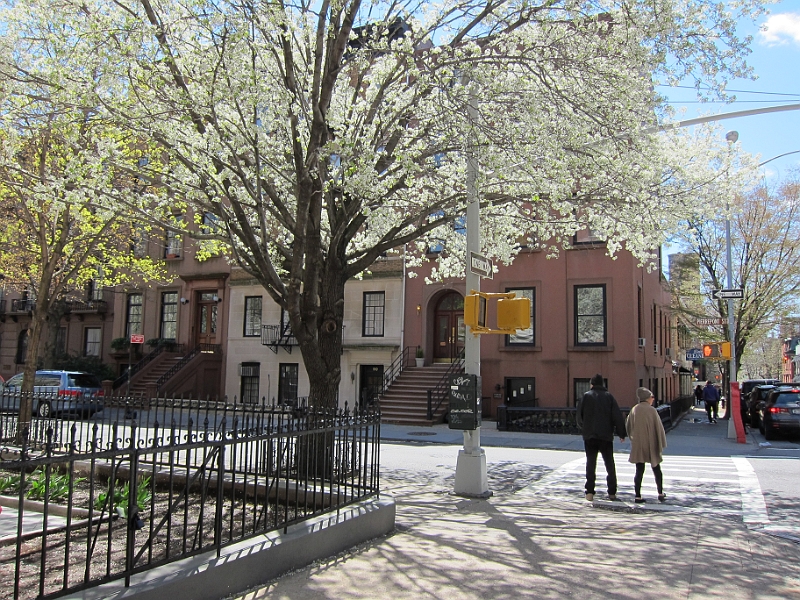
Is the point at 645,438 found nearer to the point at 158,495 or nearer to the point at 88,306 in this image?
the point at 158,495

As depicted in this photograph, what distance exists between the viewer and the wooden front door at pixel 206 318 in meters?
30.4

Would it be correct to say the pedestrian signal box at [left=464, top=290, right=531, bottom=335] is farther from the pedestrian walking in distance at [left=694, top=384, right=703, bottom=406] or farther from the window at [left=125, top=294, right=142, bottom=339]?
the pedestrian walking in distance at [left=694, top=384, right=703, bottom=406]

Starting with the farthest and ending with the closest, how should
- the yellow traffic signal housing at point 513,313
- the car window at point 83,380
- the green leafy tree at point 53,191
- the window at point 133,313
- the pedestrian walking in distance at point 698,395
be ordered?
1. the pedestrian walking in distance at point 698,395
2. the window at point 133,313
3. the car window at point 83,380
4. the green leafy tree at point 53,191
5. the yellow traffic signal housing at point 513,313

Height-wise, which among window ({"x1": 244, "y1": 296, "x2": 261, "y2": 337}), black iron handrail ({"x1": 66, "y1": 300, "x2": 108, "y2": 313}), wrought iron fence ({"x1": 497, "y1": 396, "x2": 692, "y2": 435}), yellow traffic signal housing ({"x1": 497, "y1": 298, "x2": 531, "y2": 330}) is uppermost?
black iron handrail ({"x1": 66, "y1": 300, "x2": 108, "y2": 313})

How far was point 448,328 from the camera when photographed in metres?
25.6

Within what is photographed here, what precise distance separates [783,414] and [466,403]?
13211 mm

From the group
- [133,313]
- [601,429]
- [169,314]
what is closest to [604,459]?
[601,429]

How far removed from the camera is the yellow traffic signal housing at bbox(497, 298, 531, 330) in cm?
884

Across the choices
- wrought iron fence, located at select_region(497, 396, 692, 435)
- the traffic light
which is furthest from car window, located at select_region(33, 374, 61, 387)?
the traffic light

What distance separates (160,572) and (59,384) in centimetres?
2121

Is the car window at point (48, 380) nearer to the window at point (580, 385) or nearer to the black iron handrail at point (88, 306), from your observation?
the black iron handrail at point (88, 306)

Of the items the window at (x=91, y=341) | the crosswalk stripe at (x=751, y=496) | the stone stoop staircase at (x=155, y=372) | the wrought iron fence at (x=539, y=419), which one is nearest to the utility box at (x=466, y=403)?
the crosswalk stripe at (x=751, y=496)

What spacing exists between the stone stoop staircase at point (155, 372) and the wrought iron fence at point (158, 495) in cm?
1955

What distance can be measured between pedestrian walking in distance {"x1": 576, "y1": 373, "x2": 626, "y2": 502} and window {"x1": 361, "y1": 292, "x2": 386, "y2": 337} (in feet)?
56.0
